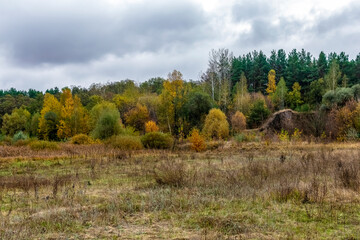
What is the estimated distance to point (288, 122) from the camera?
3834 centimetres

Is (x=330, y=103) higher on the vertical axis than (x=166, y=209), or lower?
higher

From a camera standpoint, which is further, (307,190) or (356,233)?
(307,190)

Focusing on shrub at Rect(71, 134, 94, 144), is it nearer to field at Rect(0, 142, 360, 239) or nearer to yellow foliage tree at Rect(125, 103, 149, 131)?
yellow foliage tree at Rect(125, 103, 149, 131)

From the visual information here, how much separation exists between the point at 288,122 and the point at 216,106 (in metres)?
11.3

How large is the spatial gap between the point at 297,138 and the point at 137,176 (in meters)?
22.5

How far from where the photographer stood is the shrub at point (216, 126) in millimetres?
36469

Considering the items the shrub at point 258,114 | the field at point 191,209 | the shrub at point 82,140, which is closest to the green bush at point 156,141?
the shrub at point 82,140

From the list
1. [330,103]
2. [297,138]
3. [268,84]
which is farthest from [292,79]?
[297,138]

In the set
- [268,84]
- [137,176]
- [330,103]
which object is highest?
[268,84]

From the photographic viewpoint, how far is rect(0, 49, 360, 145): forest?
37.5m

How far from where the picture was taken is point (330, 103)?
137 feet

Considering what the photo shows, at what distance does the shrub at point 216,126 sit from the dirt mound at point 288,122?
6330 mm

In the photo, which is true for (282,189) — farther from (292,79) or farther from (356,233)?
(292,79)

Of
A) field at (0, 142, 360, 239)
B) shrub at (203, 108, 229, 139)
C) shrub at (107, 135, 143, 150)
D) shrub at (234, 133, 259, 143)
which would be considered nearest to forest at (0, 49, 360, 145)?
shrub at (203, 108, 229, 139)
